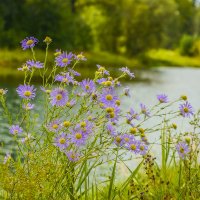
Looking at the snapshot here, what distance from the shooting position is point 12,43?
26.2 metres

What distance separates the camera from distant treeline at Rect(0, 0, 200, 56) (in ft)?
89.4

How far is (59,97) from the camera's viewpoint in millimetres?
2867

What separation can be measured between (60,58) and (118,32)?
37.4 m

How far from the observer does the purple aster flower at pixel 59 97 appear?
9.35 feet

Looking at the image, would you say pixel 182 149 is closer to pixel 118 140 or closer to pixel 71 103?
pixel 118 140

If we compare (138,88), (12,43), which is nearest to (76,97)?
(138,88)

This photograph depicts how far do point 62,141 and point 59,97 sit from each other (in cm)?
24

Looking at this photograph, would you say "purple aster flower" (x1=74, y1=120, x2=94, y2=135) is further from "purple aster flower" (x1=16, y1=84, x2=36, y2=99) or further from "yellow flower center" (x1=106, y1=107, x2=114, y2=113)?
"purple aster flower" (x1=16, y1=84, x2=36, y2=99)

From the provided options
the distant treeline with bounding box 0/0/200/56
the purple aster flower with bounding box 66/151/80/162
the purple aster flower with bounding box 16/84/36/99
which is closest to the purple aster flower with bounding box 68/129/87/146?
the purple aster flower with bounding box 66/151/80/162

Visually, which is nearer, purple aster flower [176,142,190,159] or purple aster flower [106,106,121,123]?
purple aster flower [106,106,121,123]

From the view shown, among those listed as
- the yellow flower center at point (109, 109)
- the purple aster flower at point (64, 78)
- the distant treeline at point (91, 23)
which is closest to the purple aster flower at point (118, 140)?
the yellow flower center at point (109, 109)

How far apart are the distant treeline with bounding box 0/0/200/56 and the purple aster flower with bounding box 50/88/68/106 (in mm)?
23071

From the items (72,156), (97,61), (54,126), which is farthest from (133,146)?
(97,61)

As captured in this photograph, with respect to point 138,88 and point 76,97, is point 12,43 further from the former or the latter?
point 76,97
